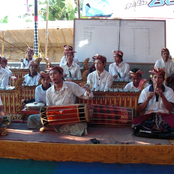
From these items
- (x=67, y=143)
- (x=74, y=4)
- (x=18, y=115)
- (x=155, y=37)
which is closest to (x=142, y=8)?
(x=155, y=37)

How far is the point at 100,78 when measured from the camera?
17.5 ft

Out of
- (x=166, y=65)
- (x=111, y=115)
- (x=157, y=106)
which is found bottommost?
(x=111, y=115)

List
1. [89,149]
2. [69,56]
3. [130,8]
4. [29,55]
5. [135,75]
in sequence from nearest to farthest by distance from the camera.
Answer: [89,149] < [135,75] < [69,56] < [29,55] < [130,8]

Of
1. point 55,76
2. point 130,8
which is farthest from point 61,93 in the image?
point 130,8

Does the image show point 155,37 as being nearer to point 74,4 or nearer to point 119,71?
point 119,71

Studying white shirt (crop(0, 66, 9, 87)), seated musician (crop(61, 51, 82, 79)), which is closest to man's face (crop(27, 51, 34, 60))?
white shirt (crop(0, 66, 9, 87))

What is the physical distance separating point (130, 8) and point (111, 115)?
634 centimetres

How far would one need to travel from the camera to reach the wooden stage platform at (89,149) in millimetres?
3115

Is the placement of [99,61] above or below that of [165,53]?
below

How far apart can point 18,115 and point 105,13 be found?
5.89 m

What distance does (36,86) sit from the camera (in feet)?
16.0

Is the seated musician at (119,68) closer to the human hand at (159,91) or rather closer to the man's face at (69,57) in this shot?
the man's face at (69,57)

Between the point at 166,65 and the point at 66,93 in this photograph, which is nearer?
the point at 66,93

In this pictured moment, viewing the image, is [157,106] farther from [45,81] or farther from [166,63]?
[166,63]
